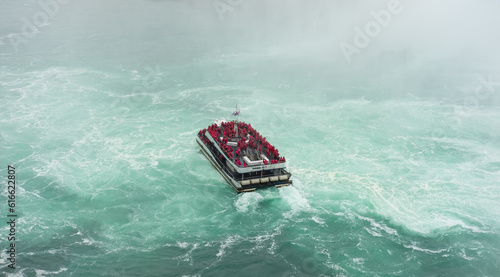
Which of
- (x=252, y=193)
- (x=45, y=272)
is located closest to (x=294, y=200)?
(x=252, y=193)

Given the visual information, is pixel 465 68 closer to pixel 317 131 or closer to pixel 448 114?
pixel 448 114

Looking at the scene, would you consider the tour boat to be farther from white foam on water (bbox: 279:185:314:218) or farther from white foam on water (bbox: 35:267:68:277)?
white foam on water (bbox: 35:267:68:277)

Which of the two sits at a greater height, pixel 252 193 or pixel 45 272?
pixel 252 193

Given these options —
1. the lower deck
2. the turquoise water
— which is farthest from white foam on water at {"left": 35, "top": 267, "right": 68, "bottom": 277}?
the lower deck

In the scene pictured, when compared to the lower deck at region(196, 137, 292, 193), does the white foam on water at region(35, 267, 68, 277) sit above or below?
below

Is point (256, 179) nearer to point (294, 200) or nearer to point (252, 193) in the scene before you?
point (252, 193)

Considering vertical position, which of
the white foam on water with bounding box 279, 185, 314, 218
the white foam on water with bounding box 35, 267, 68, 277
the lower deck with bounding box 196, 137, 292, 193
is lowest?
the white foam on water with bounding box 35, 267, 68, 277

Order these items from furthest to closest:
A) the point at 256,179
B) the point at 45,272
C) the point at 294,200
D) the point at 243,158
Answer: the point at 243,158 → the point at 256,179 → the point at 294,200 → the point at 45,272

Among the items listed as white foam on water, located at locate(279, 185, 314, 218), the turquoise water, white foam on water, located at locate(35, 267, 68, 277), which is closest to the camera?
white foam on water, located at locate(35, 267, 68, 277)
